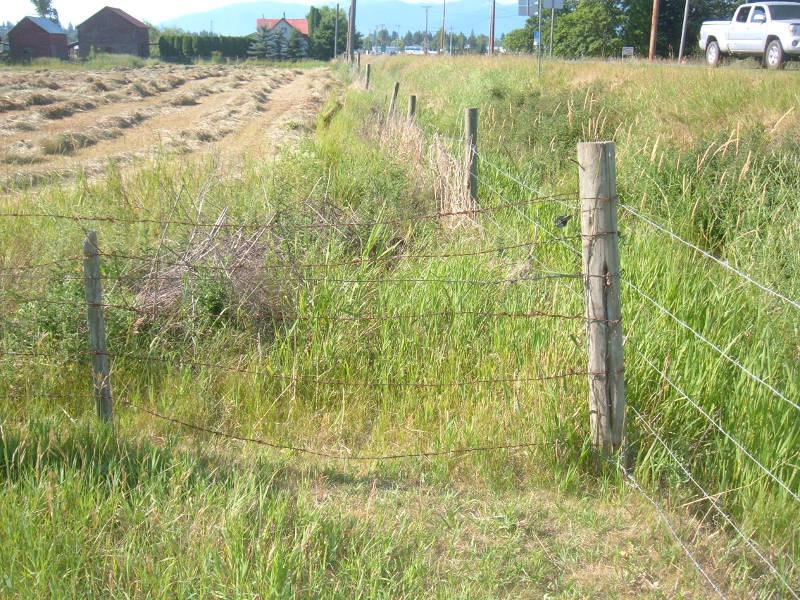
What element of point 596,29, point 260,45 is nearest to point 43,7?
point 260,45

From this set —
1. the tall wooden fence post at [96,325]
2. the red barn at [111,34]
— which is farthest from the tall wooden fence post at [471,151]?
the red barn at [111,34]

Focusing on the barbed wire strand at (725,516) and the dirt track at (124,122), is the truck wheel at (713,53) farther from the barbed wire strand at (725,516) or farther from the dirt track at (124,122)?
the barbed wire strand at (725,516)

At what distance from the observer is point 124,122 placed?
875 inches

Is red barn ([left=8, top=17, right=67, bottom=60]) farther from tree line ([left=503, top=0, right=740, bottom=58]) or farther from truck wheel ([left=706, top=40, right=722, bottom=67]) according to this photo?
truck wheel ([left=706, top=40, right=722, bottom=67])

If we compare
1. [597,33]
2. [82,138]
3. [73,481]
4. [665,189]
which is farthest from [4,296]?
[597,33]

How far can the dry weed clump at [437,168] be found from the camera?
716cm

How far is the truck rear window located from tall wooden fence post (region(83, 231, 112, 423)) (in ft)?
73.1

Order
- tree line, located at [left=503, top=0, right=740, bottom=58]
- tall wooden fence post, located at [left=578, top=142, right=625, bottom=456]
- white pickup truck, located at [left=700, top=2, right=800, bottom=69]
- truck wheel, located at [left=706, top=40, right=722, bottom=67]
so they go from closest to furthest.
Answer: tall wooden fence post, located at [left=578, top=142, right=625, bottom=456], white pickup truck, located at [left=700, top=2, right=800, bottom=69], truck wheel, located at [left=706, top=40, right=722, bottom=67], tree line, located at [left=503, top=0, right=740, bottom=58]

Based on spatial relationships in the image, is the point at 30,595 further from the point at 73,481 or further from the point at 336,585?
the point at 336,585

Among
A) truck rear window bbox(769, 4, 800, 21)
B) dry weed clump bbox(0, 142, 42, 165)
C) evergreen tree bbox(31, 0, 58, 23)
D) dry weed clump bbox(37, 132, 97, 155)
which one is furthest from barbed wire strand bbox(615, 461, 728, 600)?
evergreen tree bbox(31, 0, 58, 23)

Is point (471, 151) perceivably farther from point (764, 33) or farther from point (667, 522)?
point (764, 33)

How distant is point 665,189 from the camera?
24.6 ft

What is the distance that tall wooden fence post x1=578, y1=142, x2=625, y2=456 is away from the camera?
3193 mm

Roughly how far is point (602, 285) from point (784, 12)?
21959mm
